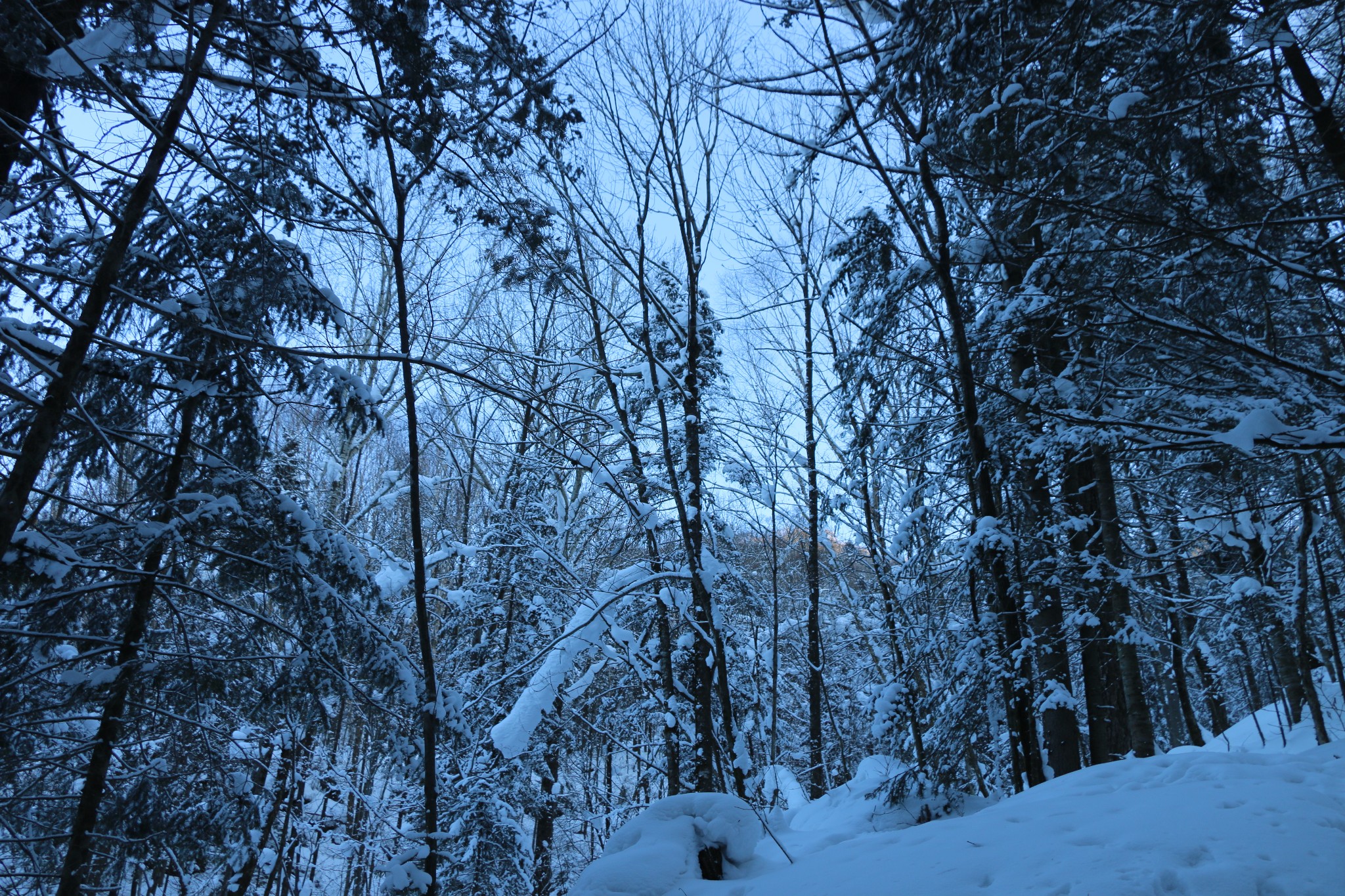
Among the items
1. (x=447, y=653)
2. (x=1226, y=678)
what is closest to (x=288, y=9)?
(x=447, y=653)

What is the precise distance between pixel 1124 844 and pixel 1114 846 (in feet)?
0.17

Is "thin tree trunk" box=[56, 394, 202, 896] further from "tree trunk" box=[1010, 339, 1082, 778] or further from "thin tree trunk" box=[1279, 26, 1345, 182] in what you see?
"thin tree trunk" box=[1279, 26, 1345, 182]

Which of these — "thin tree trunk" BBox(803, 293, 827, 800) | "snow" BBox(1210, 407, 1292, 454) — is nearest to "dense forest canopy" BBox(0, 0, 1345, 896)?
"snow" BBox(1210, 407, 1292, 454)

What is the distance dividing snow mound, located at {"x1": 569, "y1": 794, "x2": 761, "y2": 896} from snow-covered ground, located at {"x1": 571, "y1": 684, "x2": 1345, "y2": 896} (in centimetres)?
2

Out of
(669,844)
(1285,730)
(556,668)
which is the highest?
(556,668)

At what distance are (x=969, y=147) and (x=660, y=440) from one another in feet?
14.2

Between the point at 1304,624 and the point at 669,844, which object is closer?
the point at 669,844

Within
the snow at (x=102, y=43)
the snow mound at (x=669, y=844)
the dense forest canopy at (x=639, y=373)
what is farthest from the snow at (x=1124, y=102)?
the snow at (x=102, y=43)

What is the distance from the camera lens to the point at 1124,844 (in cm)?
315

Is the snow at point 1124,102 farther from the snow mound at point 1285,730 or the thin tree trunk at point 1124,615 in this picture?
the snow mound at point 1285,730

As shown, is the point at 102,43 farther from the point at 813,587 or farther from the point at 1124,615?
the point at 813,587

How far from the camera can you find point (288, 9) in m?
3.88

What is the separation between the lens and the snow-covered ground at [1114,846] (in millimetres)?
2824

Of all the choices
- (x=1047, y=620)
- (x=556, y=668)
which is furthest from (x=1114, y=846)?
(x=556, y=668)
